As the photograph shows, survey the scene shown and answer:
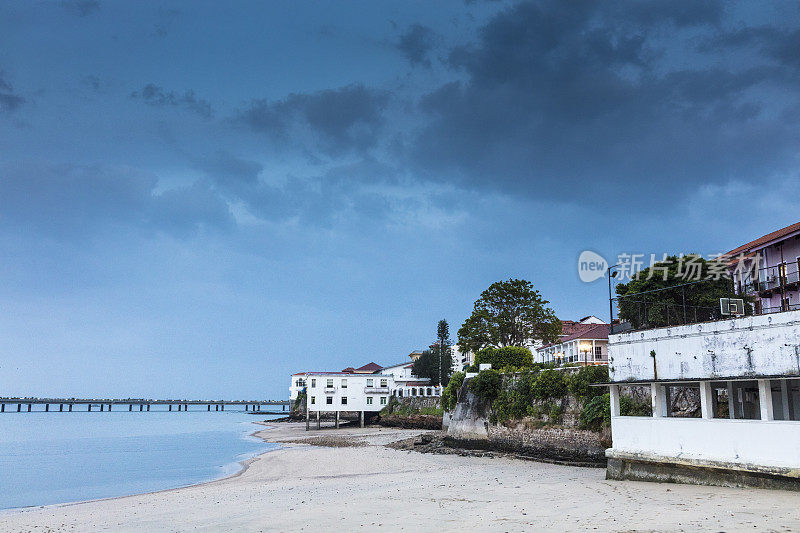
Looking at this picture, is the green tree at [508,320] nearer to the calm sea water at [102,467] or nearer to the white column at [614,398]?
the calm sea water at [102,467]

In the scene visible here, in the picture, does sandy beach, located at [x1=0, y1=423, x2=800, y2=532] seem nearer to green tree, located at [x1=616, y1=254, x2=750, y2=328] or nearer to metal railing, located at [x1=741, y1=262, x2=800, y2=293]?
green tree, located at [x1=616, y1=254, x2=750, y2=328]

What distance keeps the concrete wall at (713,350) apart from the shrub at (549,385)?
13.8m

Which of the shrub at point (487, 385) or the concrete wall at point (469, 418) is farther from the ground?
the shrub at point (487, 385)

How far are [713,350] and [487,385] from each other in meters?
24.2

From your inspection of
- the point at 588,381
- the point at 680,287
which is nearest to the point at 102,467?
the point at 588,381

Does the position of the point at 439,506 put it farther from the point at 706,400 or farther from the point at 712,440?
the point at 706,400

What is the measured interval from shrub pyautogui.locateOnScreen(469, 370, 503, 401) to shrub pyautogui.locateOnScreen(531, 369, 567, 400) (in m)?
4.23

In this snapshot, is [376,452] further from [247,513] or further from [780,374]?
[780,374]

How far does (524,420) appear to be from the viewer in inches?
1446

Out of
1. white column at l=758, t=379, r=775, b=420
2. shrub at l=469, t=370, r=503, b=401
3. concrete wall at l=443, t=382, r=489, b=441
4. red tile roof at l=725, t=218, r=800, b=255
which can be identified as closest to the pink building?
red tile roof at l=725, t=218, r=800, b=255

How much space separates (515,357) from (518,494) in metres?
33.6

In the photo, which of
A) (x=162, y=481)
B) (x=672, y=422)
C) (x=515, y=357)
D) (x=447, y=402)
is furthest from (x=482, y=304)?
(x=672, y=422)

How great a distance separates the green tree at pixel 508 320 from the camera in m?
60.6

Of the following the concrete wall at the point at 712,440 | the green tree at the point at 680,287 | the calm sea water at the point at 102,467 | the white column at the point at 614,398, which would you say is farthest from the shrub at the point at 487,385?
the concrete wall at the point at 712,440
